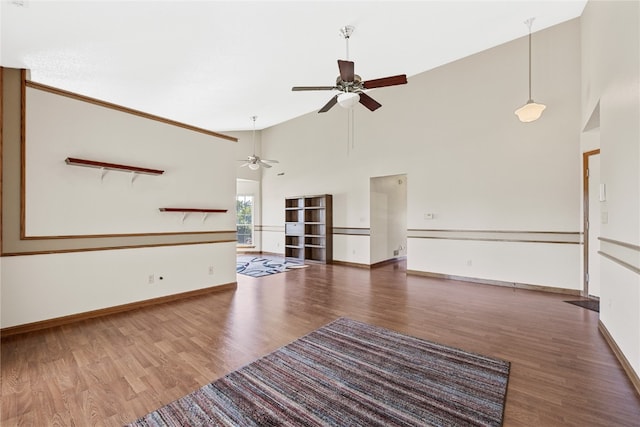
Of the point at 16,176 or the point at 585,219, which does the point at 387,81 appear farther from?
the point at 16,176

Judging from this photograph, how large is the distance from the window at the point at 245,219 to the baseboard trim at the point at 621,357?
8.72 meters

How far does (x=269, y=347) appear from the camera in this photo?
257cm

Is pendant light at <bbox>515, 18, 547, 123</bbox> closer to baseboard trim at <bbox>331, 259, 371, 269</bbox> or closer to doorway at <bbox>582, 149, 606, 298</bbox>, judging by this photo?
doorway at <bbox>582, 149, 606, 298</bbox>

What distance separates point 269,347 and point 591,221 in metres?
4.82

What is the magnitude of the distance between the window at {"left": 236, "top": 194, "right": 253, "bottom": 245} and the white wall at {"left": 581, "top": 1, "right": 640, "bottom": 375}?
8744 millimetres

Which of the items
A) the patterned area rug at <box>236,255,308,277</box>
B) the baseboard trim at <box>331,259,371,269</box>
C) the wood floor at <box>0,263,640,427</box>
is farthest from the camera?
the baseboard trim at <box>331,259,371,269</box>

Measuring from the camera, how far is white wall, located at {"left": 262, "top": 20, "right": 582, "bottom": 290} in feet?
14.3

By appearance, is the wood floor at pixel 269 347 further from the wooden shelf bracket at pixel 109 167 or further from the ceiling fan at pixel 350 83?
the ceiling fan at pixel 350 83

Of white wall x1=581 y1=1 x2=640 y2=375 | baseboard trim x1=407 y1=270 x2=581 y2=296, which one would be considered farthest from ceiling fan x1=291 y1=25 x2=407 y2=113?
baseboard trim x1=407 y1=270 x2=581 y2=296

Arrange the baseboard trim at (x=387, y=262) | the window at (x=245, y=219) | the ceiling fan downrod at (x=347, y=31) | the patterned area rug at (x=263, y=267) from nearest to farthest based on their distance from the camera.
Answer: the ceiling fan downrod at (x=347, y=31), the patterned area rug at (x=263, y=267), the baseboard trim at (x=387, y=262), the window at (x=245, y=219)

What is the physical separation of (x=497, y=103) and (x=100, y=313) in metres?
6.83

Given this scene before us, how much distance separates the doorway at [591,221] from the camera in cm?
392

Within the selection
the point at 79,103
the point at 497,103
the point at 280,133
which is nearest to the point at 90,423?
the point at 79,103

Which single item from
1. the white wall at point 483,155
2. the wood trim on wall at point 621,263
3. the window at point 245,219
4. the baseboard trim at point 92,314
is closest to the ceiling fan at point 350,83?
the white wall at point 483,155
